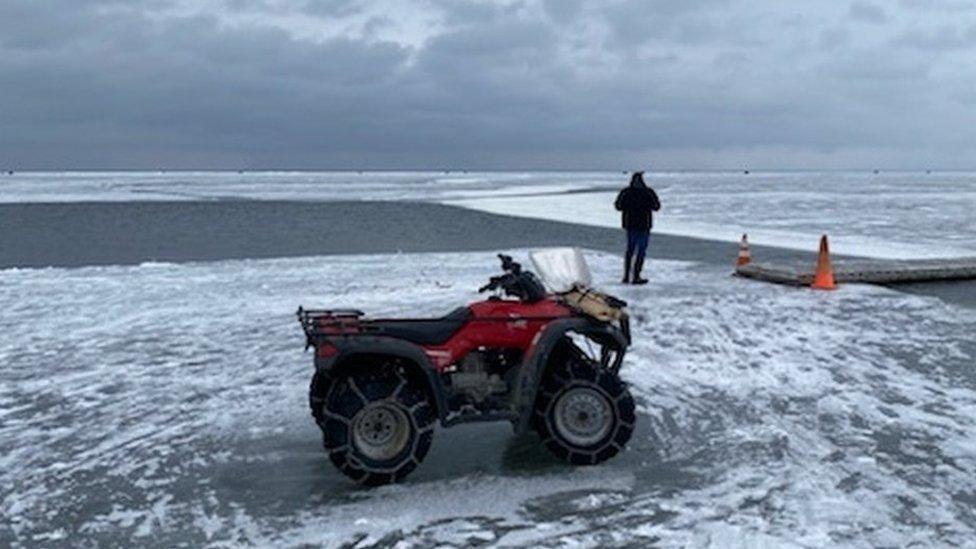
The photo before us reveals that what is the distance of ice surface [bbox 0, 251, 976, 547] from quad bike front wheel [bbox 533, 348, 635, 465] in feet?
0.47

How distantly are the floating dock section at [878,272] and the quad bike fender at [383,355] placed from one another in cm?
986

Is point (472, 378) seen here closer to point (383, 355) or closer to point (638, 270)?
point (383, 355)

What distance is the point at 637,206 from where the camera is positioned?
548 inches

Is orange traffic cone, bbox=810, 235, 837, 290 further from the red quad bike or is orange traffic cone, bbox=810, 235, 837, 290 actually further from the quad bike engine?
the quad bike engine

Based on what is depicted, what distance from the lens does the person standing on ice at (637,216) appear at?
45.6ft

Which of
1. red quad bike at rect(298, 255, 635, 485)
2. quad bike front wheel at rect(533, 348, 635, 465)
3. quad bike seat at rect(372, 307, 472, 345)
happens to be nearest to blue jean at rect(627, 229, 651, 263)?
red quad bike at rect(298, 255, 635, 485)

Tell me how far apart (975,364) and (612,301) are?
15.1ft

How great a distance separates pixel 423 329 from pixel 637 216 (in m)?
9.02

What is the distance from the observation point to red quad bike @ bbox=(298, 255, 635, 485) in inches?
203

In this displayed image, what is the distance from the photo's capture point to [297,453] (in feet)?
19.3

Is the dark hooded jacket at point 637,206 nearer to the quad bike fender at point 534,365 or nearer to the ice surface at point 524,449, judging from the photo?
the ice surface at point 524,449

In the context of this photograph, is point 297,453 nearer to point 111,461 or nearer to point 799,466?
point 111,461

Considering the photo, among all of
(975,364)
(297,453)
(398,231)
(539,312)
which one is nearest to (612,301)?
(539,312)

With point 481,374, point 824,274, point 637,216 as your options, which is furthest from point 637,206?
point 481,374
